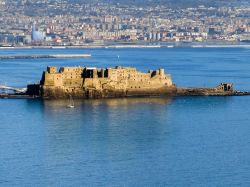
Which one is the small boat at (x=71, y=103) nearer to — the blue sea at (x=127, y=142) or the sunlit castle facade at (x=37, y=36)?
the blue sea at (x=127, y=142)

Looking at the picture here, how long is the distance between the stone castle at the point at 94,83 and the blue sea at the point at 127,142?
1.87 feet

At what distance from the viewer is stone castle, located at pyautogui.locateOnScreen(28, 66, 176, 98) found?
34.7m

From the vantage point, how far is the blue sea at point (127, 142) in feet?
71.4

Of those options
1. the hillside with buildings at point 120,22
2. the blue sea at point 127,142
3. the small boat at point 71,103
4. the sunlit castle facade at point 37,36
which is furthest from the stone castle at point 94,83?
the sunlit castle facade at point 37,36

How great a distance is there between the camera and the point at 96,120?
97.3 feet

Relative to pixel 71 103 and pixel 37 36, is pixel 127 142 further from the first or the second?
pixel 37 36

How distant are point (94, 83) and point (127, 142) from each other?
374 inches

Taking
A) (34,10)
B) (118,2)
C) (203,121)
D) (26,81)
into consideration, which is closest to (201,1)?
(118,2)

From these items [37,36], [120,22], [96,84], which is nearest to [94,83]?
[96,84]

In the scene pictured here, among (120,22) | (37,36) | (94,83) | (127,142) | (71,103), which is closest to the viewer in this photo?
(127,142)

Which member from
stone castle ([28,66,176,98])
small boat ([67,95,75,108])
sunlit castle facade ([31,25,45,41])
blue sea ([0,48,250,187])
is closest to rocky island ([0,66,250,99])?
stone castle ([28,66,176,98])

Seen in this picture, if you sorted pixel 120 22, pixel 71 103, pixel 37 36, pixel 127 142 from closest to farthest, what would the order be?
pixel 127 142 < pixel 71 103 < pixel 37 36 < pixel 120 22

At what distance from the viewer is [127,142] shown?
1006 inches

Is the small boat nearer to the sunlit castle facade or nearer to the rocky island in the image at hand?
the rocky island
